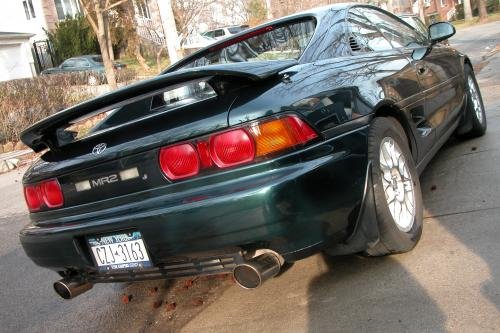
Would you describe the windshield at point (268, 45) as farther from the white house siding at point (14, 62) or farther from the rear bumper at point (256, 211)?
the white house siding at point (14, 62)

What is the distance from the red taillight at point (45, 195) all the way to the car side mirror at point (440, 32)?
3402 millimetres

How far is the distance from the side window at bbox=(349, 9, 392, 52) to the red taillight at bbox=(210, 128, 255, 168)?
1.36 metres

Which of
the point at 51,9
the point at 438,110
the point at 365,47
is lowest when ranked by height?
the point at 438,110

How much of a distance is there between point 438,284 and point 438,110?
1.84m

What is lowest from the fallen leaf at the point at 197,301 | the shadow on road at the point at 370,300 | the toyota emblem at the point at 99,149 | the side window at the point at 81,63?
the fallen leaf at the point at 197,301

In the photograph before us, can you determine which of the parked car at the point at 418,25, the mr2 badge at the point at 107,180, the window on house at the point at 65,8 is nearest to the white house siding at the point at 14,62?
→ the window on house at the point at 65,8

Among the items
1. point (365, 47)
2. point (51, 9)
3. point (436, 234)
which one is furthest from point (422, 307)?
point (51, 9)

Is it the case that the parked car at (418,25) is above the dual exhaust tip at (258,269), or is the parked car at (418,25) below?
above

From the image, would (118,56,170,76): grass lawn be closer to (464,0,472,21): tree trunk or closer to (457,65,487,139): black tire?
(457,65,487,139): black tire

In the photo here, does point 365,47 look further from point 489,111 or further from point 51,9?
point 51,9

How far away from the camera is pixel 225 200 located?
8.73 feet

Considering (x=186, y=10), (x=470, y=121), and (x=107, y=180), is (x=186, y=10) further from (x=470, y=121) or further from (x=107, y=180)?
(x=107, y=180)

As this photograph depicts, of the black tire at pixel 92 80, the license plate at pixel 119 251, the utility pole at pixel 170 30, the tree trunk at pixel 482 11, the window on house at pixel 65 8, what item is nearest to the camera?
the license plate at pixel 119 251

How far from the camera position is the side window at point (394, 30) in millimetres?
4473
